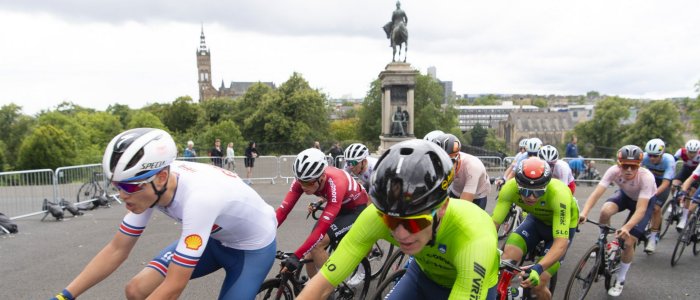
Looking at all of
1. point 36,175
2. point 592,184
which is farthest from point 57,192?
point 592,184

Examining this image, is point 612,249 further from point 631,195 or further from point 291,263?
point 291,263

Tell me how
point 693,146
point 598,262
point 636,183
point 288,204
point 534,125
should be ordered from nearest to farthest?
point 288,204 → point 598,262 → point 636,183 → point 693,146 → point 534,125

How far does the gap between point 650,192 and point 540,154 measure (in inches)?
69.2

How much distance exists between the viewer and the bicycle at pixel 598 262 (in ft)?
14.3

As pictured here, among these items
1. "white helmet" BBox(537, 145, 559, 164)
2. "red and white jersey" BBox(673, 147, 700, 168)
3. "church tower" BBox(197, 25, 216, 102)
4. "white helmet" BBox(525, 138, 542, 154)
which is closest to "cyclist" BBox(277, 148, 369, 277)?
"white helmet" BBox(537, 145, 559, 164)

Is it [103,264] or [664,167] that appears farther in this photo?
[664,167]

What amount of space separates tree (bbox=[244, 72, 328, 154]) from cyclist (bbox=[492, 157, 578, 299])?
35913 mm

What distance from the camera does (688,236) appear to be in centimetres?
641

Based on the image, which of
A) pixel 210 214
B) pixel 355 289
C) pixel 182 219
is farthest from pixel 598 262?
pixel 182 219

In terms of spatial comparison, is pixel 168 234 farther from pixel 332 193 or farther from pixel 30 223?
pixel 332 193

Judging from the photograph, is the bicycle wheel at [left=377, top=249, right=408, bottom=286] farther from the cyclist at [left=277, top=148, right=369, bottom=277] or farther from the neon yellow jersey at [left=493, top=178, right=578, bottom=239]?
the neon yellow jersey at [left=493, top=178, right=578, bottom=239]

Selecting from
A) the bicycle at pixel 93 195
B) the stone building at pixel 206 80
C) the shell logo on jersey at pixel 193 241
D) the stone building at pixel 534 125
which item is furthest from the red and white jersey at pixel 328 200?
the stone building at pixel 206 80

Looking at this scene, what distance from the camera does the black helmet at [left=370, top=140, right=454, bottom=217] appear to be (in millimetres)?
1815

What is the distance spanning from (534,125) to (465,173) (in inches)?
5316
